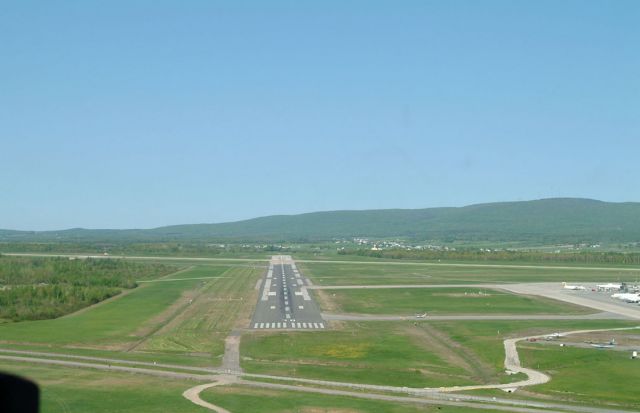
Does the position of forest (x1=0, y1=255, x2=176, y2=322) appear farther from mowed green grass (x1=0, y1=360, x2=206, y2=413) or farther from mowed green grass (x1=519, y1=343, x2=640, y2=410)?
A: mowed green grass (x1=519, y1=343, x2=640, y2=410)

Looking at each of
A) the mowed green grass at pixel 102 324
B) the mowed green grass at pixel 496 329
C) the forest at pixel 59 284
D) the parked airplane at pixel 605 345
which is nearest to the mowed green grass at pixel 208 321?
the mowed green grass at pixel 102 324

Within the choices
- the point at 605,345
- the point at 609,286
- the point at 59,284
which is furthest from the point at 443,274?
the point at 605,345

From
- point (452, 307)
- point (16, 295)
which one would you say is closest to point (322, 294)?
point (452, 307)

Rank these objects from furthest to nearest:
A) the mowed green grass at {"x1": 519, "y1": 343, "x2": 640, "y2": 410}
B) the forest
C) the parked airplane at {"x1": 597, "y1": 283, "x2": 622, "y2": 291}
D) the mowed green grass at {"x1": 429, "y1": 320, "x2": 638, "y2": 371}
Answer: the parked airplane at {"x1": 597, "y1": 283, "x2": 622, "y2": 291}
the forest
the mowed green grass at {"x1": 429, "y1": 320, "x2": 638, "y2": 371}
the mowed green grass at {"x1": 519, "y1": 343, "x2": 640, "y2": 410}

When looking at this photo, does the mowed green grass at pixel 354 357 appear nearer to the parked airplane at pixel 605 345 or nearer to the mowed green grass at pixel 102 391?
the mowed green grass at pixel 102 391

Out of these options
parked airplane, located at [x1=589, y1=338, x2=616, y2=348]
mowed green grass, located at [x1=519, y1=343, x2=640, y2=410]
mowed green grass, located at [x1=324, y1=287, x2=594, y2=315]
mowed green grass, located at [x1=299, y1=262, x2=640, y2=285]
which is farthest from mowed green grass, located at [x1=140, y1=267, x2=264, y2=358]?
parked airplane, located at [x1=589, y1=338, x2=616, y2=348]

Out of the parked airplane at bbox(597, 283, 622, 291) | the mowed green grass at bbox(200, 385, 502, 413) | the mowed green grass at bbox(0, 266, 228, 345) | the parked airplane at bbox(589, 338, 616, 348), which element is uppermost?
the parked airplane at bbox(597, 283, 622, 291)
